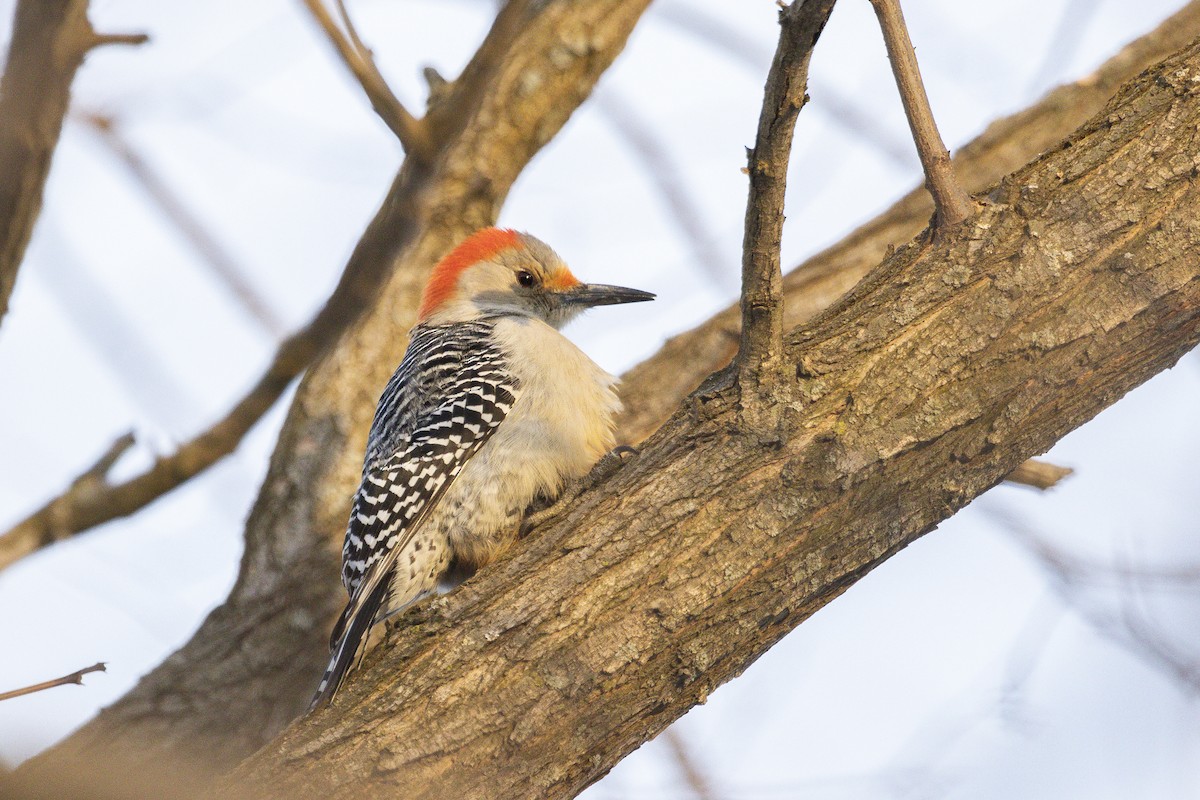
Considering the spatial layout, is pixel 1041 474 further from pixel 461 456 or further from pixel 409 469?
pixel 409 469

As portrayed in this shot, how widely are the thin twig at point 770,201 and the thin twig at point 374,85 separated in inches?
84.3

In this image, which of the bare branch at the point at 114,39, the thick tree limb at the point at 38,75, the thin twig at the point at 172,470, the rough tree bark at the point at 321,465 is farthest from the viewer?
the rough tree bark at the point at 321,465

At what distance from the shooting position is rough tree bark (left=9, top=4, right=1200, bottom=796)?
16.6 feet

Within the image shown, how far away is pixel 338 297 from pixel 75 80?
1356 mm

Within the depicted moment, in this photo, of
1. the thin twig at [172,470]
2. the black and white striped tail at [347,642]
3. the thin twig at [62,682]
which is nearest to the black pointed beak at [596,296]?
the thin twig at [172,470]

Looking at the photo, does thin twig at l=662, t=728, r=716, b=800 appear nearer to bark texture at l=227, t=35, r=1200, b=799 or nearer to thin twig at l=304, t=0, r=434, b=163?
bark texture at l=227, t=35, r=1200, b=799

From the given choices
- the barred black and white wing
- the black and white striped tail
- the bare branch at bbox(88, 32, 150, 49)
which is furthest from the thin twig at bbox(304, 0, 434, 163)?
the black and white striped tail

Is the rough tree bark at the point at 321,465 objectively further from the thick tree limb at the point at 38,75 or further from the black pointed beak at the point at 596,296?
the thick tree limb at the point at 38,75

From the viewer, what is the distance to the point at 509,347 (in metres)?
5.16

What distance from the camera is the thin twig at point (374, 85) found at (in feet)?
14.1

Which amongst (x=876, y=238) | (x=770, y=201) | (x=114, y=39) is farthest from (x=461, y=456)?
(x=876, y=238)

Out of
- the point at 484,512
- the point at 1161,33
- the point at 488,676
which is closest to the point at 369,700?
the point at 488,676

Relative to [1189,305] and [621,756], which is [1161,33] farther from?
[621,756]

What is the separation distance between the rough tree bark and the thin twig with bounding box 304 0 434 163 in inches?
11.1
